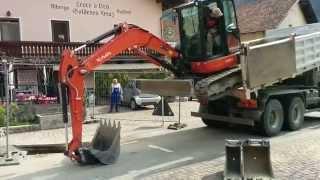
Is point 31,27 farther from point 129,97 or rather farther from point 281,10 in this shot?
point 281,10

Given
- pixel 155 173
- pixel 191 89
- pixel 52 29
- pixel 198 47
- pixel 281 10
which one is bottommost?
pixel 155 173

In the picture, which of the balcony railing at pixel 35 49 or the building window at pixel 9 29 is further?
the building window at pixel 9 29

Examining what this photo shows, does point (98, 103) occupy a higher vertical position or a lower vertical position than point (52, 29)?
lower

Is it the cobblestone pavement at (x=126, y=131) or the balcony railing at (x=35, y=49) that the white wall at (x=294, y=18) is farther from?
the cobblestone pavement at (x=126, y=131)

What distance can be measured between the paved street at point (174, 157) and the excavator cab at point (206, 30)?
2.26 m

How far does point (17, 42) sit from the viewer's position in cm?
2442

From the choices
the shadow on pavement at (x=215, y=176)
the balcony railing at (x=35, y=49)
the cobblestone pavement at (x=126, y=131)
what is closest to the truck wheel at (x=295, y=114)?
the cobblestone pavement at (x=126, y=131)

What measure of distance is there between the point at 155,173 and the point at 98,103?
50.2ft

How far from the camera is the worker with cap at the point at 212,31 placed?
1325cm

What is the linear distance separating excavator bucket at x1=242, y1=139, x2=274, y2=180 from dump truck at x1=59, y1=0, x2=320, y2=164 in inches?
120

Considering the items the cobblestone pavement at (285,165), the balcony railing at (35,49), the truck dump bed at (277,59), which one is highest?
the balcony railing at (35,49)

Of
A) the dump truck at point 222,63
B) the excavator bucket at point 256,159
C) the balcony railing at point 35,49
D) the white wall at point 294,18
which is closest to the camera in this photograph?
the excavator bucket at point 256,159

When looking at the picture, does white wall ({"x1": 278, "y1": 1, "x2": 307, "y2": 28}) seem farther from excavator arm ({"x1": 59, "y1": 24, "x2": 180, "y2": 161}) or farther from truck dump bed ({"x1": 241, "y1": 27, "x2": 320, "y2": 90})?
excavator arm ({"x1": 59, "y1": 24, "x2": 180, "y2": 161})

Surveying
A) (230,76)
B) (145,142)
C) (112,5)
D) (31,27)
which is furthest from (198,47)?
(112,5)
